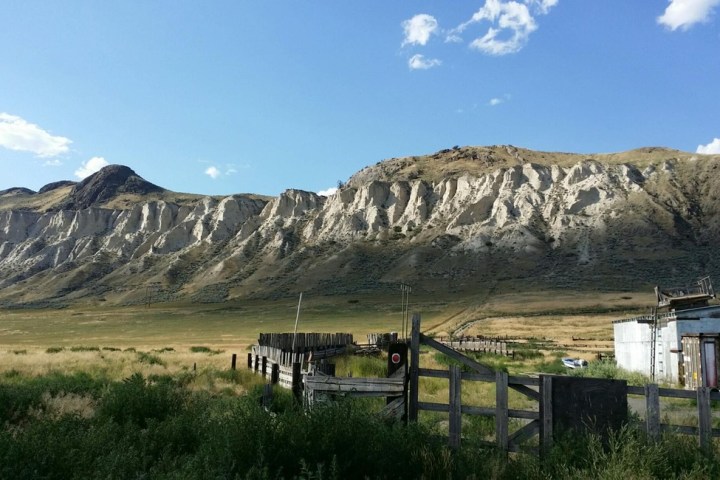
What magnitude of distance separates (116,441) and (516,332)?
54753mm

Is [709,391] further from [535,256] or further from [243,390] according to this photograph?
[535,256]

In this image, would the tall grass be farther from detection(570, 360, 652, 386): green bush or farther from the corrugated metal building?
detection(570, 360, 652, 386): green bush

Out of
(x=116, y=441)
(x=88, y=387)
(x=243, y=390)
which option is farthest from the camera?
(x=243, y=390)

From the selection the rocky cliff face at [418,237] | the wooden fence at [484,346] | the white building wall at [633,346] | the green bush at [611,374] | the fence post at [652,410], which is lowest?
the wooden fence at [484,346]

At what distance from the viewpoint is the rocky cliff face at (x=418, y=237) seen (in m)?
98.1

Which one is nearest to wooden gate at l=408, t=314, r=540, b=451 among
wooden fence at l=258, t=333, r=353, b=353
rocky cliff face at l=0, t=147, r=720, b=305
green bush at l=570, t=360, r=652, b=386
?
green bush at l=570, t=360, r=652, b=386

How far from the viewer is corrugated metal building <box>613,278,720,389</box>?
65.9 ft

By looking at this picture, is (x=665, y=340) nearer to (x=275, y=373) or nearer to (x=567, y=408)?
(x=275, y=373)

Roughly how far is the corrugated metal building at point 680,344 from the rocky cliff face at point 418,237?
204ft

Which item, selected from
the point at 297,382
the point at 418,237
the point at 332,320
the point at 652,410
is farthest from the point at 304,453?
the point at 418,237

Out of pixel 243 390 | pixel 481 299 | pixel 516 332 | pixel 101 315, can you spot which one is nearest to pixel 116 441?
pixel 243 390

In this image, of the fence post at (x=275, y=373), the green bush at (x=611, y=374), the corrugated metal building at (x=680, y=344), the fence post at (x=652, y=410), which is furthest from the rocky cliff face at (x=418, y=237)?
the fence post at (x=652, y=410)

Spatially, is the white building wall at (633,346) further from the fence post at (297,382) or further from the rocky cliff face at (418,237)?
the rocky cliff face at (418,237)

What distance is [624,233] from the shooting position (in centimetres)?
10156
